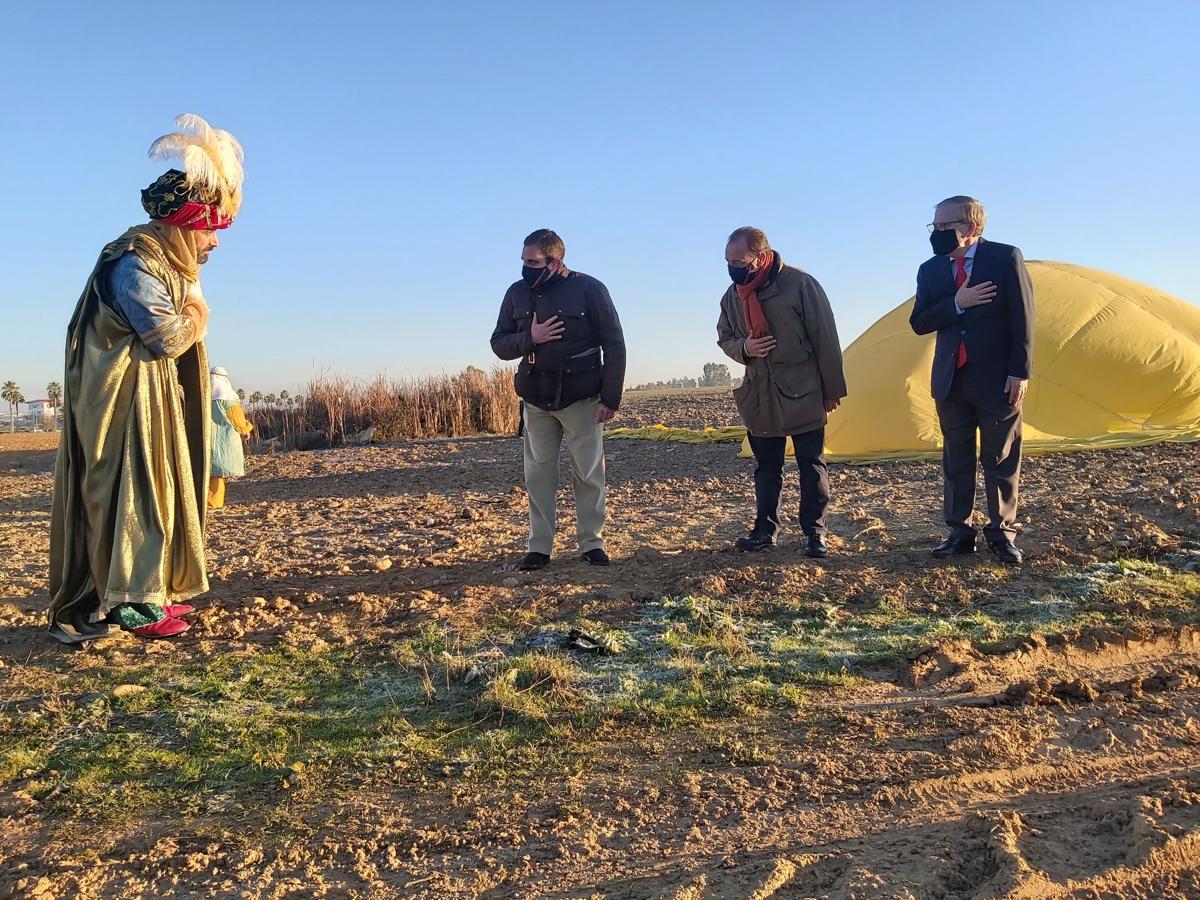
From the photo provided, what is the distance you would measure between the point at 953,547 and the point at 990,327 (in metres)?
1.19

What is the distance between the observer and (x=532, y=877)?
2.08 metres

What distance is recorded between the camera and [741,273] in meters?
5.12

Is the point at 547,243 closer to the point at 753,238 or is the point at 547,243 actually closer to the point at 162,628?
the point at 753,238

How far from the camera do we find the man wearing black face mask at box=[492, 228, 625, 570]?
4.97 m

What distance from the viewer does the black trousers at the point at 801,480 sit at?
5172mm

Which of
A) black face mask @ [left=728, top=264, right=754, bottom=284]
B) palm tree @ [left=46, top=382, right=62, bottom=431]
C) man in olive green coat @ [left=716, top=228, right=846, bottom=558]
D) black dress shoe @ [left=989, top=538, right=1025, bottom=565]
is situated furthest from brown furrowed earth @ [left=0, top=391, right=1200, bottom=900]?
palm tree @ [left=46, top=382, right=62, bottom=431]

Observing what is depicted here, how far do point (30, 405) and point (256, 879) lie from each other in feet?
118

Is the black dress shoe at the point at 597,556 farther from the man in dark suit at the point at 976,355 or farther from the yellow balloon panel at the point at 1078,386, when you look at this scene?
the yellow balloon panel at the point at 1078,386

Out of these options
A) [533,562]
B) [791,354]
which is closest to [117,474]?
[533,562]

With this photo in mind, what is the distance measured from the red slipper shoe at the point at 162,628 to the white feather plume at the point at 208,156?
1.80 metres

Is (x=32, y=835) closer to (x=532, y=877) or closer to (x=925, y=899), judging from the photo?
(x=532, y=877)

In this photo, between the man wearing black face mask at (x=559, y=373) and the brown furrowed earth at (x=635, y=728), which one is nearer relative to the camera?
the brown furrowed earth at (x=635, y=728)

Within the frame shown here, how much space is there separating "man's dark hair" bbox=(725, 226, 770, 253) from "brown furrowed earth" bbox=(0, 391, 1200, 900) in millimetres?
1726

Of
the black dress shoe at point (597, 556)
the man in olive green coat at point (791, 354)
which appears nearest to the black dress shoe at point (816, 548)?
the man in olive green coat at point (791, 354)
